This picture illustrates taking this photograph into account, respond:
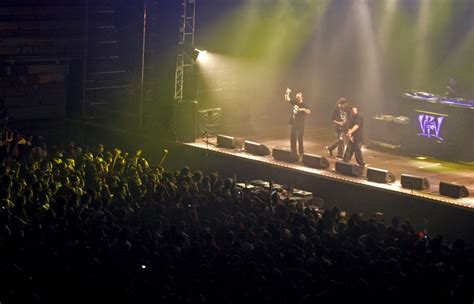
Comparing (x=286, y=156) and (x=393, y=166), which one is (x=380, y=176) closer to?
(x=393, y=166)

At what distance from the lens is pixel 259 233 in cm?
1259

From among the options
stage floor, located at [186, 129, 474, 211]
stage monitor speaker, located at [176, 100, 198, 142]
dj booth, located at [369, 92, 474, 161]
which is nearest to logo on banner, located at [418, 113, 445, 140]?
dj booth, located at [369, 92, 474, 161]

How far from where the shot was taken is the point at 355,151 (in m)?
20.6

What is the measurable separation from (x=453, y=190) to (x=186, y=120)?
23.6 feet

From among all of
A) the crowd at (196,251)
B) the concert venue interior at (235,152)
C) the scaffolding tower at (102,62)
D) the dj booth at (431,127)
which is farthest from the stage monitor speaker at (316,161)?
the scaffolding tower at (102,62)

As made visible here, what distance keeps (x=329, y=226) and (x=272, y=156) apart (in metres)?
7.96

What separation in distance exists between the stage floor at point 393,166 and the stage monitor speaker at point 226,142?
14 centimetres

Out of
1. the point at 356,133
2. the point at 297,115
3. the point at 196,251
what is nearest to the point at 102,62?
the point at 297,115

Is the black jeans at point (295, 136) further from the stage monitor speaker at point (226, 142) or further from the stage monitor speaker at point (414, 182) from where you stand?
the stage monitor speaker at point (414, 182)

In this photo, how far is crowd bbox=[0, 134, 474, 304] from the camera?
10.5 metres

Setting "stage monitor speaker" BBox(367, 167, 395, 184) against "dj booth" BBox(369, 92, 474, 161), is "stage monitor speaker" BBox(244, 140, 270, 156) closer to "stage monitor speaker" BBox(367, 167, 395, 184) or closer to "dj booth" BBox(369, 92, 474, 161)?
"stage monitor speaker" BBox(367, 167, 395, 184)

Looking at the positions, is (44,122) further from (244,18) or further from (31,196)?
(31,196)

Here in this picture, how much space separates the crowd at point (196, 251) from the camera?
34.6 feet

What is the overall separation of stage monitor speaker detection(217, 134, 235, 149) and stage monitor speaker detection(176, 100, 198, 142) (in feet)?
2.30
